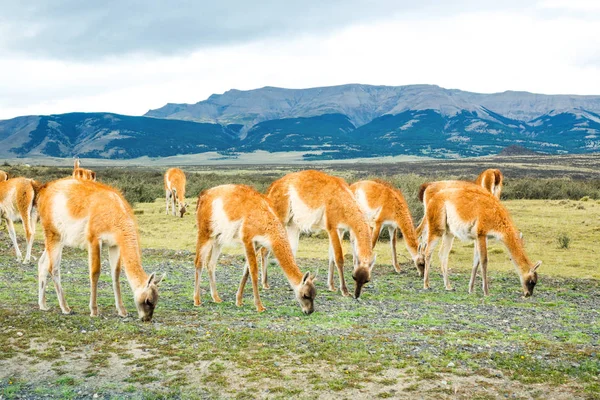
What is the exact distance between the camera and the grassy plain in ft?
23.1

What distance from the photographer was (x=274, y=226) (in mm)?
10984

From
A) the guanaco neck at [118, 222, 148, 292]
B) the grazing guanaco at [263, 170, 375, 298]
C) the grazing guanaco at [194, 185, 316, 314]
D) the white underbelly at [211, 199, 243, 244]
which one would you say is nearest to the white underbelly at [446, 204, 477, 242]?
the grazing guanaco at [263, 170, 375, 298]

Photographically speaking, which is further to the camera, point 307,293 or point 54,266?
point 307,293

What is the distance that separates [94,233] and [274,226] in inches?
135

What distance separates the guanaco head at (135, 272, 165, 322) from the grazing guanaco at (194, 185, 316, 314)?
1898 mm

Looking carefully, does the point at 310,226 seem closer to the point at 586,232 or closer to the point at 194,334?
the point at 194,334

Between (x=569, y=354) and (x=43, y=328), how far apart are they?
863 cm

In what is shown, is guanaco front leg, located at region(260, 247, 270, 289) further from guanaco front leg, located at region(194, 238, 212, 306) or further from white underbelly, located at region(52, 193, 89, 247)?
white underbelly, located at region(52, 193, 89, 247)

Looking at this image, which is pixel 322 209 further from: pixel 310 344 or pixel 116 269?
pixel 116 269

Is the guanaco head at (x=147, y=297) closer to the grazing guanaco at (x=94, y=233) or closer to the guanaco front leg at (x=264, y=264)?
the grazing guanaco at (x=94, y=233)

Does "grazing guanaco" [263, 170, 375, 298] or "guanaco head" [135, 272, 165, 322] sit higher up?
"grazing guanaco" [263, 170, 375, 298]

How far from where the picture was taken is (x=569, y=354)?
8.30 metres

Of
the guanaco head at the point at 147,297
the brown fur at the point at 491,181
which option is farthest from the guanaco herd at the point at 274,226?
the brown fur at the point at 491,181

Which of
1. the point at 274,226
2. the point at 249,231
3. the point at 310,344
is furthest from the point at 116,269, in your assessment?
the point at 310,344
